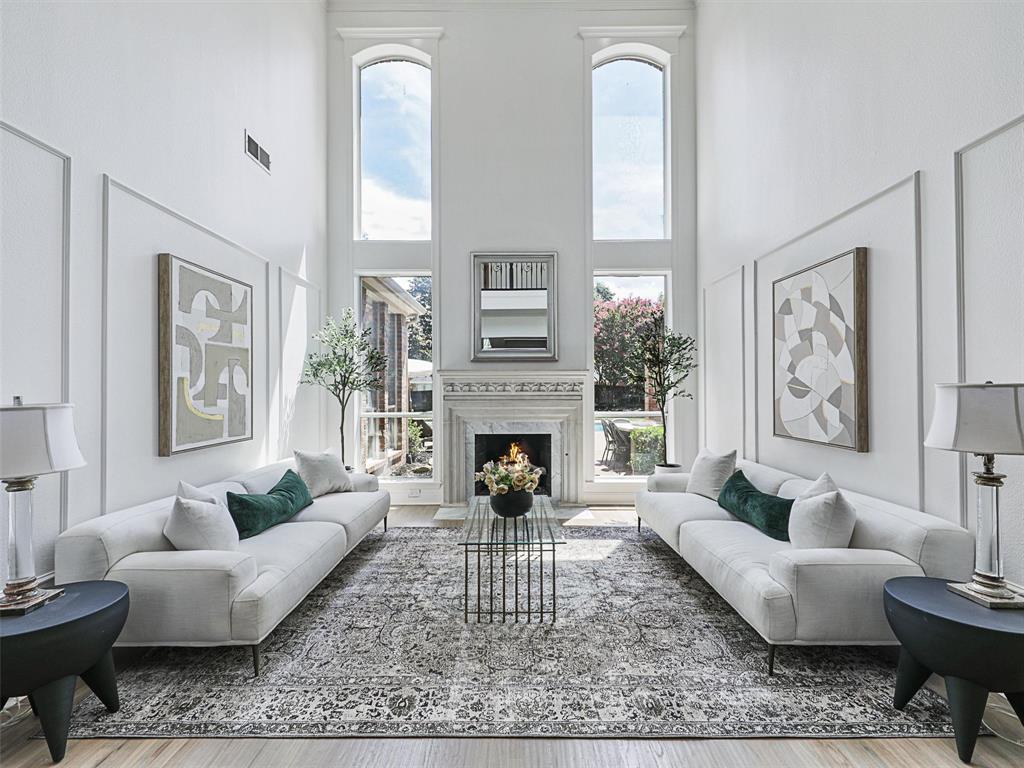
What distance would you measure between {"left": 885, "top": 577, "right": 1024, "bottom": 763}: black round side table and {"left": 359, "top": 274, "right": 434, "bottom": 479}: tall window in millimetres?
5025

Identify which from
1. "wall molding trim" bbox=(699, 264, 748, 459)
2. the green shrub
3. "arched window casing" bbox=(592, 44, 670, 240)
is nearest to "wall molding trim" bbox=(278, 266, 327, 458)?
"arched window casing" bbox=(592, 44, 670, 240)

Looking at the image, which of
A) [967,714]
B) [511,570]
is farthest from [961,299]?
[511,570]

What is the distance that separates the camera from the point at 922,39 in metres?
2.84

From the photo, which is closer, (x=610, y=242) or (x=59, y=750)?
(x=59, y=750)

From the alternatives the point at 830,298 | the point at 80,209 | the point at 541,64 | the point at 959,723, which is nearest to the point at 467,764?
the point at 959,723

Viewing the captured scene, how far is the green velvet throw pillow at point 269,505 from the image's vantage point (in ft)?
11.2

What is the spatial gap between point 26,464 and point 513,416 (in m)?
4.61

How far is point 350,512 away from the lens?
4.11 metres

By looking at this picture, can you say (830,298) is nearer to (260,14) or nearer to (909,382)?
(909,382)

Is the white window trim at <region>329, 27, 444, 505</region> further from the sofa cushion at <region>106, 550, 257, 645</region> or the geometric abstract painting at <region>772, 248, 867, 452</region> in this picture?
the sofa cushion at <region>106, 550, 257, 645</region>

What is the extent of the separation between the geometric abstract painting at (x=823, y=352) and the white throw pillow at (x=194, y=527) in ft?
12.0

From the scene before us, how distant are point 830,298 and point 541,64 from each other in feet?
14.9

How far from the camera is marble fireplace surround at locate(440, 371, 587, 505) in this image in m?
6.22

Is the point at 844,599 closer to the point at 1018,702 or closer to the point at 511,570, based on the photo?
the point at 1018,702
